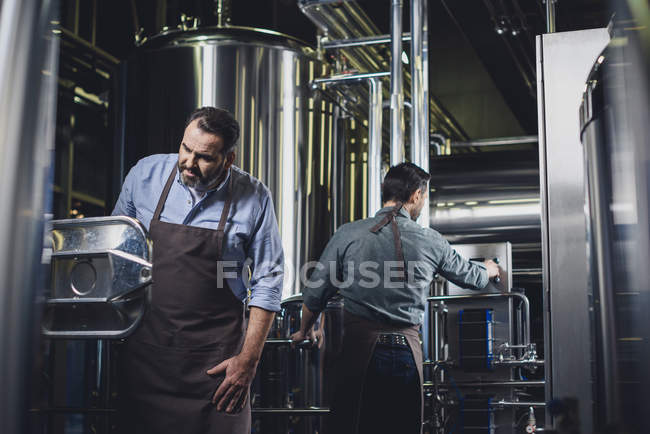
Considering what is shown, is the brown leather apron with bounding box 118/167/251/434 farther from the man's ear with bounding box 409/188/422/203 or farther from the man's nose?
the man's ear with bounding box 409/188/422/203

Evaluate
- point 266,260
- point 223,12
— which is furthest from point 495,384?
point 223,12

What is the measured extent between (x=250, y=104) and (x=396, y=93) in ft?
2.86

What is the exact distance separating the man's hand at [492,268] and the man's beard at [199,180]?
5.51 feet

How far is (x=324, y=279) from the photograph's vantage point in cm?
296

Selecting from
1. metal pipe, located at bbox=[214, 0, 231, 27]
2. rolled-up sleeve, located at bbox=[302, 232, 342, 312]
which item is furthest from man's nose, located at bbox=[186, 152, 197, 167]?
metal pipe, located at bbox=[214, 0, 231, 27]

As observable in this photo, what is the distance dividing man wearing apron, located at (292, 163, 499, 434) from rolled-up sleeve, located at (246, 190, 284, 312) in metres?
0.64

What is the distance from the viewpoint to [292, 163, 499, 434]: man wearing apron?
2.78m

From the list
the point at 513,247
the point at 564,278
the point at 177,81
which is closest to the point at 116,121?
the point at 177,81

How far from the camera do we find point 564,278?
1.94m

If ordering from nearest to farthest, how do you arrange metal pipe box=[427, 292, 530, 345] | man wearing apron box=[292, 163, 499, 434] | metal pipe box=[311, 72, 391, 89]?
man wearing apron box=[292, 163, 499, 434] → metal pipe box=[427, 292, 530, 345] → metal pipe box=[311, 72, 391, 89]

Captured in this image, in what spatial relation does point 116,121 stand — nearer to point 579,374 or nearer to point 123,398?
point 123,398

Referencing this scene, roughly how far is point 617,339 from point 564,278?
100 cm

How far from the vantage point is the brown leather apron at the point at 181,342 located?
2.13 meters

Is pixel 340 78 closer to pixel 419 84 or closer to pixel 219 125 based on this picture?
pixel 419 84
